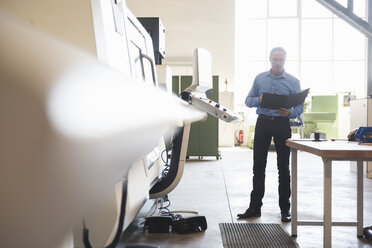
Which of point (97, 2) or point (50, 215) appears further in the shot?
point (97, 2)

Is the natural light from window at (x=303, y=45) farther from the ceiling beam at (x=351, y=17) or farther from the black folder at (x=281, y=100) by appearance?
the black folder at (x=281, y=100)

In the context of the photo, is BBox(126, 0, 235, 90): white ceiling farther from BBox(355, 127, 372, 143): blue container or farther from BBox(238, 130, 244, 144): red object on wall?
BBox(355, 127, 372, 143): blue container

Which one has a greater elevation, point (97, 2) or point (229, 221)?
Result: point (97, 2)

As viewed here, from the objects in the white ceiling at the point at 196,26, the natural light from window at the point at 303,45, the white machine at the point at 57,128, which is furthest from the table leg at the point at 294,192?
the natural light from window at the point at 303,45

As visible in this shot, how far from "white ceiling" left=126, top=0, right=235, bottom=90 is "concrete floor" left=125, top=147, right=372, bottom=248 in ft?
12.5

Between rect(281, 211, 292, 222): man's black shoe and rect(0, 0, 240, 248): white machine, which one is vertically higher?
rect(0, 0, 240, 248): white machine

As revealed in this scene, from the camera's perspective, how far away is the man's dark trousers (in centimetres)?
272

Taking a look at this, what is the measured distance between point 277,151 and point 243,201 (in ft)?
2.48

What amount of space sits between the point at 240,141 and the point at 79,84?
8.81m

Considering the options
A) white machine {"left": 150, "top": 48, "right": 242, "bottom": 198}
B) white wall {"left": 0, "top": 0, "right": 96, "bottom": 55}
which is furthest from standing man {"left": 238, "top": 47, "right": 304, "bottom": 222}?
white wall {"left": 0, "top": 0, "right": 96, "bottom": 55}

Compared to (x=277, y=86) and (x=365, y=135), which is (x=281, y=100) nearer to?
(x=277, y=86)

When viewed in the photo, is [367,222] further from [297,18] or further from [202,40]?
[297,18]

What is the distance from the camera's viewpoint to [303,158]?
6609 mm

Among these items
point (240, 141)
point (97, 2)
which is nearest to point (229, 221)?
point (97, 2)
